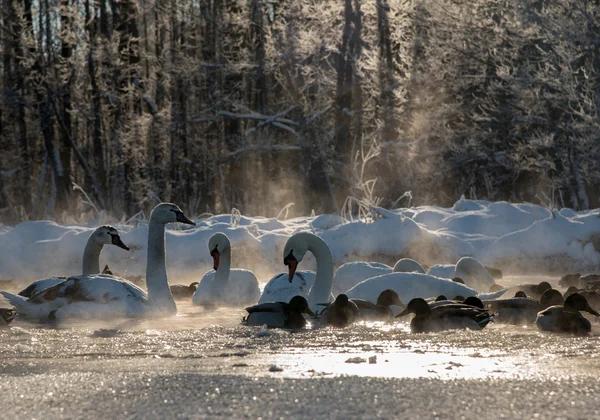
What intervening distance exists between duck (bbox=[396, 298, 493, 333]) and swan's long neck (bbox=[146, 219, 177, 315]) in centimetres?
268

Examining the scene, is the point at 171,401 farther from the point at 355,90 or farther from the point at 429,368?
the point at 355,90

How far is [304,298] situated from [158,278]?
1650 mm

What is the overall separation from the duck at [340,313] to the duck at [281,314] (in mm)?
223

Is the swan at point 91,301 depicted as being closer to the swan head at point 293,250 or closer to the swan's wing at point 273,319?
the swan's wing at point 273,319

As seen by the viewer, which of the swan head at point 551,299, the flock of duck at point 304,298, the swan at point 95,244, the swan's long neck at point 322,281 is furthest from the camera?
the swan at point 95,244

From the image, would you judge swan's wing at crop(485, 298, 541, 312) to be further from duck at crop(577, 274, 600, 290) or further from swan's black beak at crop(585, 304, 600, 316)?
duck at crop(577, 274, 600, 290)

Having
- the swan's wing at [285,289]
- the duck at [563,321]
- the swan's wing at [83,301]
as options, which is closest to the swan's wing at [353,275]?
the swan's wing at [285,289]

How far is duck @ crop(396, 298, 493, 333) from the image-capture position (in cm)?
753

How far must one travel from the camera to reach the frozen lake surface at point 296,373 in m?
3.71

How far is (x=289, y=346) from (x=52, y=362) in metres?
1.86

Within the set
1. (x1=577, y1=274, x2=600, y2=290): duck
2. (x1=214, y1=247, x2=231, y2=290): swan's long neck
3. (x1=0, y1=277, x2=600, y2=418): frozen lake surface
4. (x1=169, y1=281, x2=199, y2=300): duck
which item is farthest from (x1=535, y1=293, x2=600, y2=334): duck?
(x1=169, y1=281, x2=199, y2=300): duck

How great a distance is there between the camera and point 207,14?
32375 millimetres

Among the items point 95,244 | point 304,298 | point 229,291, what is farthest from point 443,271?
point 95,244

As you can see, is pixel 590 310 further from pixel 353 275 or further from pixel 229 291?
pixel 229 291
